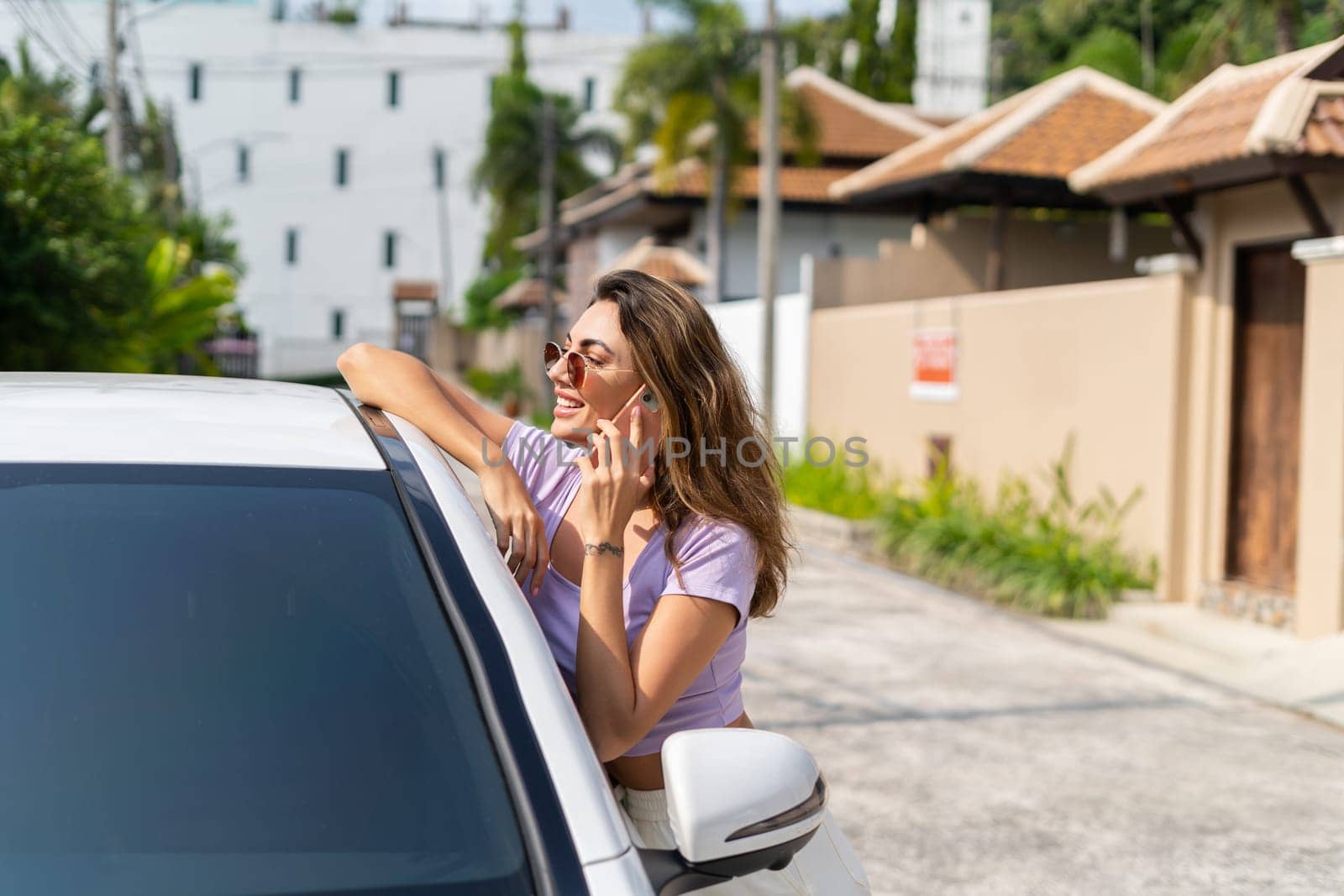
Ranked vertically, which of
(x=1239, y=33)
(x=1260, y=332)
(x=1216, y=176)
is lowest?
(x=1260, y=332)

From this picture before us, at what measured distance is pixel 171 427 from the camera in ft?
6.96

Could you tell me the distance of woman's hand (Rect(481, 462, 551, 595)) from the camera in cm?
223

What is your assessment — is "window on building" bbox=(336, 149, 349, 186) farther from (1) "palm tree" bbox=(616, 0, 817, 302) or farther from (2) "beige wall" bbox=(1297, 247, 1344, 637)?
(2) "beige wall" bbox=(1297, 247, 1344, 637)

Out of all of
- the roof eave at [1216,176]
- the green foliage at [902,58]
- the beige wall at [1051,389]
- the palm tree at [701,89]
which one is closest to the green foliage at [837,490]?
the beige wall at [1051,389]

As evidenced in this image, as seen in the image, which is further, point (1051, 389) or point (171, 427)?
point (1051, 389)

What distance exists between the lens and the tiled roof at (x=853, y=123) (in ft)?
93.6

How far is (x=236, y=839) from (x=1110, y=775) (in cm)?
535

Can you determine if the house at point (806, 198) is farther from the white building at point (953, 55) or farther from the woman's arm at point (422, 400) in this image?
the white building at point (953, 55)

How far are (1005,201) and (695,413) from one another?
53.5 ft

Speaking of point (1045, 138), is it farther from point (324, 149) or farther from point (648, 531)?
point (324, 149)

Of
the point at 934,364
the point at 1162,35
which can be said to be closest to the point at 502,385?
the point at 1162,35

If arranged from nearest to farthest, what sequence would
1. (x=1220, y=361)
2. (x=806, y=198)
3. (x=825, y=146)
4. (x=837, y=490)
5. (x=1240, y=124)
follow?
(x=1240, y=124) < (x=1220, y=361) < (x=837, y=490) < (x=806, y=198) < (x=825, y=146)

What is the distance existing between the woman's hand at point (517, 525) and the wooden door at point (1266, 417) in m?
8.65

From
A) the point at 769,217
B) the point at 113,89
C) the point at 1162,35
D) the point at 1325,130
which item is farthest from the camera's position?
the point at 1162,35
